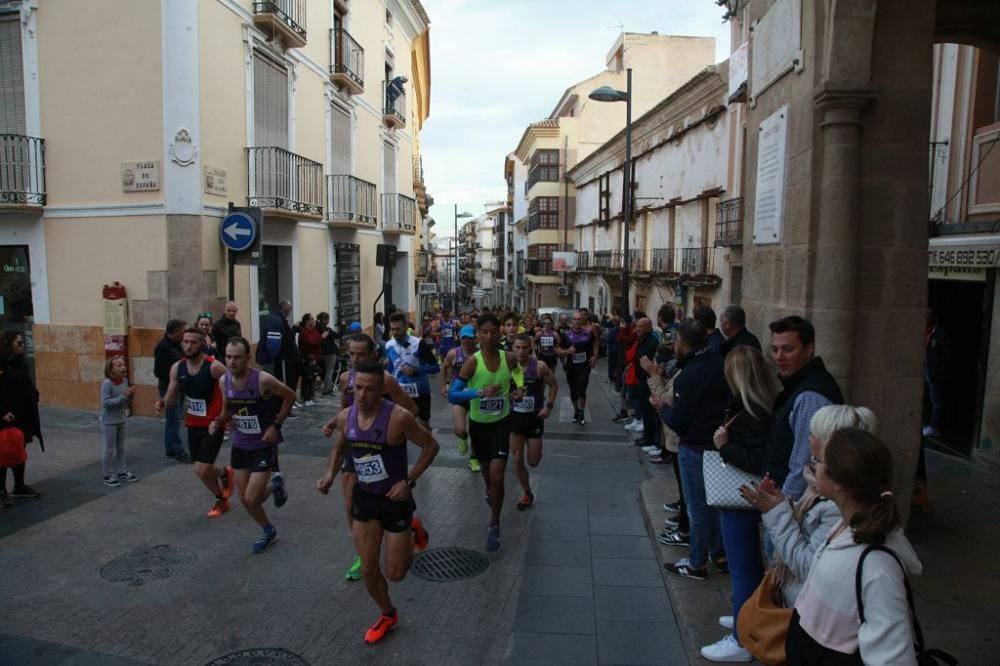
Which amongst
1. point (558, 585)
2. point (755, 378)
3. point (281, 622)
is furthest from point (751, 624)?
point (281, 622)

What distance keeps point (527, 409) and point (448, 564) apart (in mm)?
1764

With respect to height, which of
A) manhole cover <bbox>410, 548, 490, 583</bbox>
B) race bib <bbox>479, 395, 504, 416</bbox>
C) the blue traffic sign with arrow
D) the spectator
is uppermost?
the blue traffic sign with arrow

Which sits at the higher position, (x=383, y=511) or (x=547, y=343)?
(x=547, y=343)

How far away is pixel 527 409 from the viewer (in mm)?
6844

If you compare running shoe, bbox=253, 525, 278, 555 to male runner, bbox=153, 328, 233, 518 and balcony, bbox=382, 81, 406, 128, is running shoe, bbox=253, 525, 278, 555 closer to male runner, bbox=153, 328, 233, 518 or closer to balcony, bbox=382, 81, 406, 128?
male runner, bbox=153, 328, 233, 518

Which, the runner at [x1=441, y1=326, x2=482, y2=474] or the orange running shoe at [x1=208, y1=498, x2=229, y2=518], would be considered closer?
the orange running shoe at [x1=208, y1=498, x2=229, y2=518]

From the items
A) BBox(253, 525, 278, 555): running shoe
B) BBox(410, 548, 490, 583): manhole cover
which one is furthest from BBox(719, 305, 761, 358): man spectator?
BBox(253, 525, 278, 555): running shoe

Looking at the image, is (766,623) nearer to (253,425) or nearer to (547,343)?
(253,425)

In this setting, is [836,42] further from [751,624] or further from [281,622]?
[281,622]

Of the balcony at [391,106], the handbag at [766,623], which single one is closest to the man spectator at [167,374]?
the handbag at [766,623]

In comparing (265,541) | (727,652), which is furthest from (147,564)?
(727,652)

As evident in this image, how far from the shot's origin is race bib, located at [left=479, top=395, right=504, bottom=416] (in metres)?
6.17

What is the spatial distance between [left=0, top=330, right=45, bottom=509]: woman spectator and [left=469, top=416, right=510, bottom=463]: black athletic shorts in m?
4.49

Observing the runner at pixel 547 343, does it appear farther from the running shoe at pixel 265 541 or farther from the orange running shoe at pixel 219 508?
the running shoe at pixel 265 541
